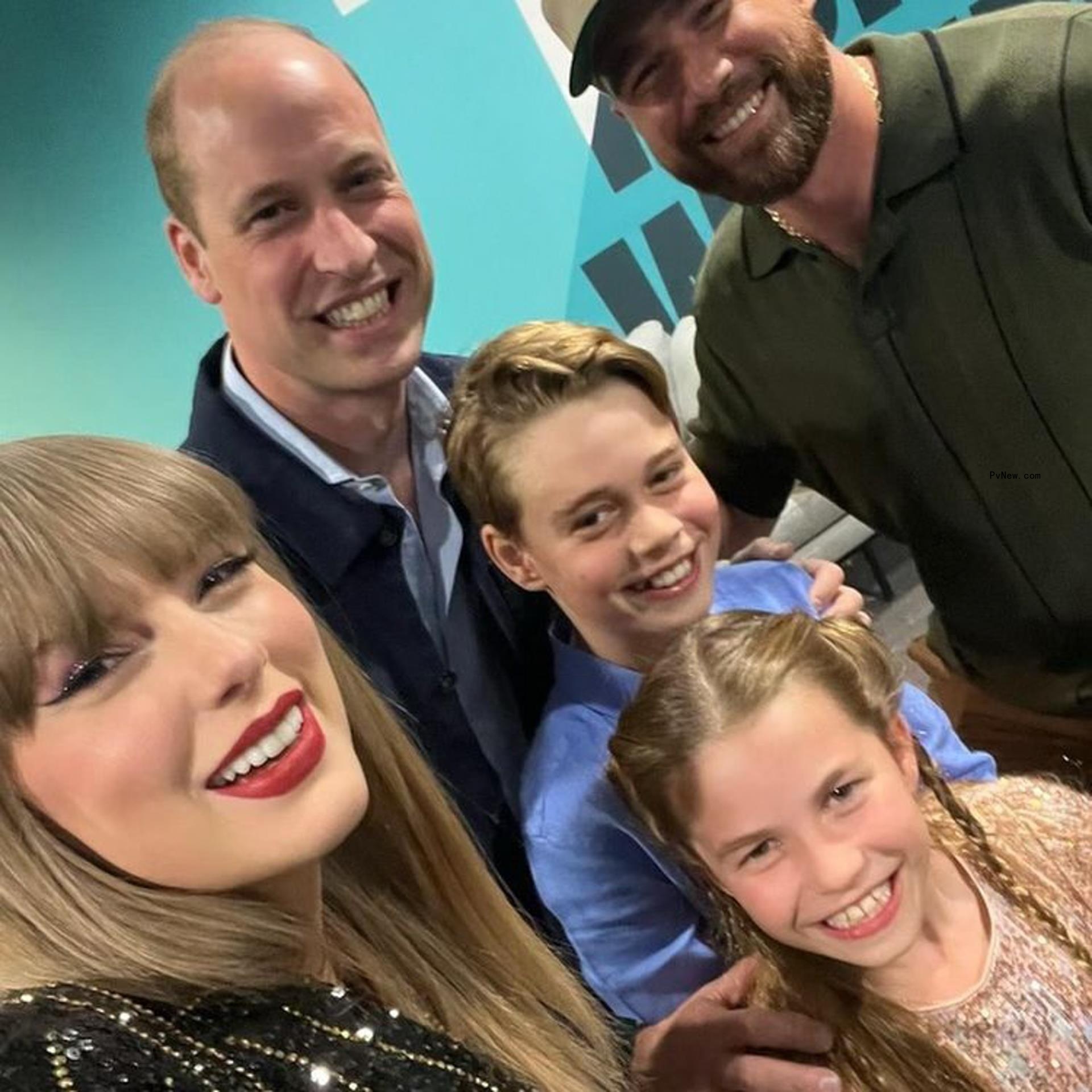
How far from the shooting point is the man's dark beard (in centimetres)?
152

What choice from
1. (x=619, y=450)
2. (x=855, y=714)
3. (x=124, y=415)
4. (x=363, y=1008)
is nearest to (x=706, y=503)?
(x=619, y=450)

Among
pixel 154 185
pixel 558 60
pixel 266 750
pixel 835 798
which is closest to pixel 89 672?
pixel 266 750

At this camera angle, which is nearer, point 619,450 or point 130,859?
point 130,859

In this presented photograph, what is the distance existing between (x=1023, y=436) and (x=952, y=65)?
500 millimetres

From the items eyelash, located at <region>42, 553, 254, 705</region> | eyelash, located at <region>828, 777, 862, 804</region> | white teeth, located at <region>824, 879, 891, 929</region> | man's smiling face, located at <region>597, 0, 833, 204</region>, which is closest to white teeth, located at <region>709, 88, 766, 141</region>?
man's smiling face, located at <region>597, 0, 833, 204</region>

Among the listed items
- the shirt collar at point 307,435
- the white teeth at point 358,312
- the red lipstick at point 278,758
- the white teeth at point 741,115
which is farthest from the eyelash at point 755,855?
the white teeth at point 741,115

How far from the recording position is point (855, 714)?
1235 millimetres

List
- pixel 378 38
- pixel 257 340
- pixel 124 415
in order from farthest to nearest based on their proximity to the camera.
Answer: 1. pixel 378 38
2. pixel 124 415
3. pixel 257 340

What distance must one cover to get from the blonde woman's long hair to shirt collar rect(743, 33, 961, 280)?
3.04ft

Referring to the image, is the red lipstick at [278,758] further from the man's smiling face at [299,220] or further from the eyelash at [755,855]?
the man's smiling face at [299,220]

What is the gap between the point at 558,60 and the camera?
2.88 metres

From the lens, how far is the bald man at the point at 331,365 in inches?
54.8

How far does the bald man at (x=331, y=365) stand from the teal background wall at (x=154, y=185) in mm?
898

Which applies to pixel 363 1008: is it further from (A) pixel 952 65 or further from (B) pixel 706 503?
(A) pixel 952 65
